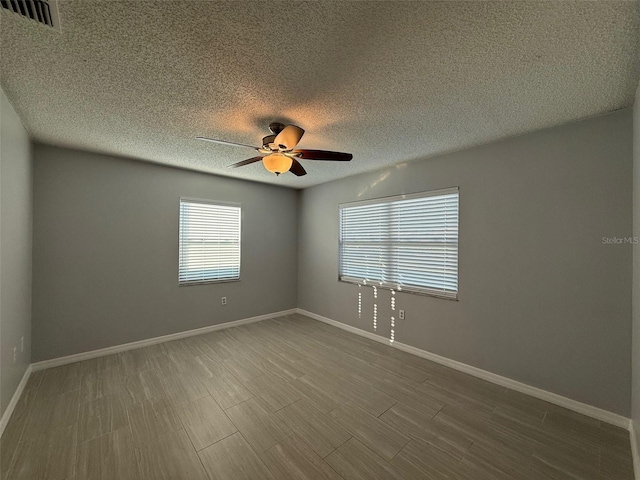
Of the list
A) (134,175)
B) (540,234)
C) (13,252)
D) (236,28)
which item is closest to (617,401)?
(540,234)

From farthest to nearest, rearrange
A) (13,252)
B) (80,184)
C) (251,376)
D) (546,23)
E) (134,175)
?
(134,175), (80,184), (251,376), (13,252), (546,23)

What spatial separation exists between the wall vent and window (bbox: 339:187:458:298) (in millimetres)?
3255

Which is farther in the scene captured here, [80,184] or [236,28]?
[80,184]

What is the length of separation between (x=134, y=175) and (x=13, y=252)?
155cm

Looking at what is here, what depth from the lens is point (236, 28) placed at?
1.26 m

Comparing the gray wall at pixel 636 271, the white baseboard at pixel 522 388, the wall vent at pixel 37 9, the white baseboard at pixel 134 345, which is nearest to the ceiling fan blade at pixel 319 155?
the wall vent at pixel 37 9

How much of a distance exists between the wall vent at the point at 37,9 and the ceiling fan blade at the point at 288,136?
4.04ft

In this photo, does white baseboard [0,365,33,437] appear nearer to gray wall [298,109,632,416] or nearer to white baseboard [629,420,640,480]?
gray wall [298,109,632,416]

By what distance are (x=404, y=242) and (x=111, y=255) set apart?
3.76 meters

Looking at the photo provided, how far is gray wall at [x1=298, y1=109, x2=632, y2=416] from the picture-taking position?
6.61 ft

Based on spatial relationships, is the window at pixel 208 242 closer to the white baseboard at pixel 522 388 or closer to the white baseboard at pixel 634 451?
the white baseboard at pixel 522 388

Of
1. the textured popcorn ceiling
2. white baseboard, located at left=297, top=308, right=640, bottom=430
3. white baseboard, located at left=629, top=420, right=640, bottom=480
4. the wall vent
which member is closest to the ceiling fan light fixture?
the textured popcorn ceiling

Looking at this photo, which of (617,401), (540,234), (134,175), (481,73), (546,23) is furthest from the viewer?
(134,175)

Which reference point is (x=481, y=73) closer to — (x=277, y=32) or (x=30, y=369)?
Result: (x=277, y=32)
